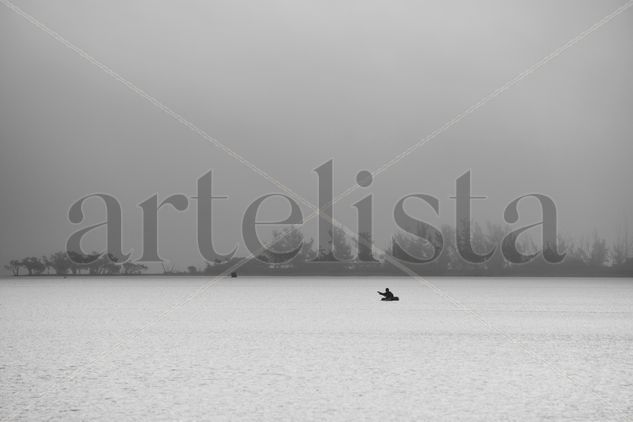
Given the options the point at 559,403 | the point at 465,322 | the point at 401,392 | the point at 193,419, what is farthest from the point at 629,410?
the point at 465,322

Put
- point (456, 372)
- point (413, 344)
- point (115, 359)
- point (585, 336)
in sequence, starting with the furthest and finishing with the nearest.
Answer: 1. point (585, 336)
2. point (413, 344)
3. point (115, 359)
4. point (456, 372)

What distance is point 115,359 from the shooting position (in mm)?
14469

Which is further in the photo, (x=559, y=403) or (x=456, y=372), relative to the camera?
(x=456, y=372)

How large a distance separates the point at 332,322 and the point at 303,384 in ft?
42.7

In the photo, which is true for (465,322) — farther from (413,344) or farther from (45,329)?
(45,329)

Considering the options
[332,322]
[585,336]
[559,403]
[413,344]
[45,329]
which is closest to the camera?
[559,403]

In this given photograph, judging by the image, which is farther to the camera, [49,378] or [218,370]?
[218,370]

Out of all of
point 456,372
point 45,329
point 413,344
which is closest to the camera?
point 456,372

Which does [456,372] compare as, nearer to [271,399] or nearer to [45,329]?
[271,399]

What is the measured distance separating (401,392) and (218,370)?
3.53 meters

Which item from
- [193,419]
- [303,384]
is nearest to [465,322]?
Result: [303,384]

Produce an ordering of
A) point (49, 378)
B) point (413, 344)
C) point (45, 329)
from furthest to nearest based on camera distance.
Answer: point (45, 329), point (413, 344), point (49, 378)

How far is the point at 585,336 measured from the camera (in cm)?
1988

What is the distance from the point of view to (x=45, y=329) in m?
21.2
